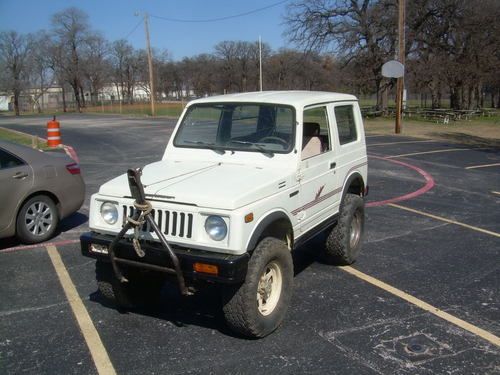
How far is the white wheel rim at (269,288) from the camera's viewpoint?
3.90 meters

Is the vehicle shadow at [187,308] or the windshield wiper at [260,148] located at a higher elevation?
the windshield wiper at [260,148]

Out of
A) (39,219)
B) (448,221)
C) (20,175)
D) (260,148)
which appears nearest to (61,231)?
(39,219)

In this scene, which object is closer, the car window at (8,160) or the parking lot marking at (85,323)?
the parking lot marking at (85,323)

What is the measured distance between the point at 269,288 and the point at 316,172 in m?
1.32

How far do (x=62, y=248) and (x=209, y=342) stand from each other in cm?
317

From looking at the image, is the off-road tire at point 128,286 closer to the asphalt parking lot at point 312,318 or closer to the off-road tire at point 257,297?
the asphalt parking lot at point 312,318

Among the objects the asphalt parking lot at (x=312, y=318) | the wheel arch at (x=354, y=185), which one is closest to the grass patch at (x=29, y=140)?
the asphalt parking lot at (x=312, y=318)

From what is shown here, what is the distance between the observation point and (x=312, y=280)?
5.16 metres

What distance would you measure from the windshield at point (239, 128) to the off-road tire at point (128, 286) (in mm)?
1418

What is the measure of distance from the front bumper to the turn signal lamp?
0.6 inches

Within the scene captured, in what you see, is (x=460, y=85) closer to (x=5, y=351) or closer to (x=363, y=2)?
(x=363, y=2)

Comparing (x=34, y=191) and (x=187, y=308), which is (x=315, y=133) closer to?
(x=187, y=308)

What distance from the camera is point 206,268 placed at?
349cm

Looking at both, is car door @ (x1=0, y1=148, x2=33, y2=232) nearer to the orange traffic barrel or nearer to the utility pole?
the orange traffic barrel
